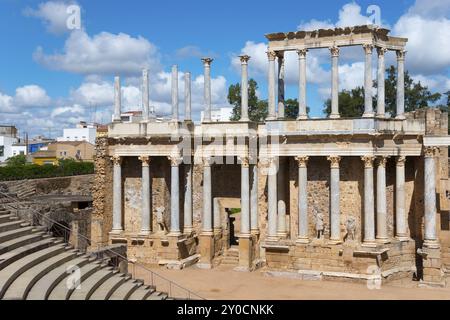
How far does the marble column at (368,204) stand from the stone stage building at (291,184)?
48 millimetres

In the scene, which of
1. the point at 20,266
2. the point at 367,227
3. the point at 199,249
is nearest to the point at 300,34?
the point at 367,227

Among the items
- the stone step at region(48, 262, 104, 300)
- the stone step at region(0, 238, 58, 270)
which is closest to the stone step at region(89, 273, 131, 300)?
the stone step at region(48, 262, 104, 300)

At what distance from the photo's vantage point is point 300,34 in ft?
82.4

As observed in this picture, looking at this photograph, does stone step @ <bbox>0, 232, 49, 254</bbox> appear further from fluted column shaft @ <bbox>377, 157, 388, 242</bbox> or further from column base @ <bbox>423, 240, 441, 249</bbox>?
column base @ <bbox>423, 240, 441, 249</bbox>

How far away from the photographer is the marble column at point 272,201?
2542 cm

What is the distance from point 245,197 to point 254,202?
33.9 inches

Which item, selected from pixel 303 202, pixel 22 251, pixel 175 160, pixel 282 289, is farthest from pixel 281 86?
pixel 22 251

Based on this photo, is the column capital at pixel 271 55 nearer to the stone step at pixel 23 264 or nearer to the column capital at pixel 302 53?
the column capital at pixel 302 53

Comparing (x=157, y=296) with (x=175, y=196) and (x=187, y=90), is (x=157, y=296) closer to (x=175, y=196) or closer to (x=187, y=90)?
(x=175, y=196)

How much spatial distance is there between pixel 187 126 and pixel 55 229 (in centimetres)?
910

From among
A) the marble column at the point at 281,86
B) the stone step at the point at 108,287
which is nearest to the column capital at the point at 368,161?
the marble column at the point at 281,86

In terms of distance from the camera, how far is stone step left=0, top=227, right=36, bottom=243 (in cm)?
1736

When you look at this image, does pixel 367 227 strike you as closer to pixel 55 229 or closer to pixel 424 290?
pixel 424 290

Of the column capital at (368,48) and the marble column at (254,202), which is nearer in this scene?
the column capital at (368,48)
